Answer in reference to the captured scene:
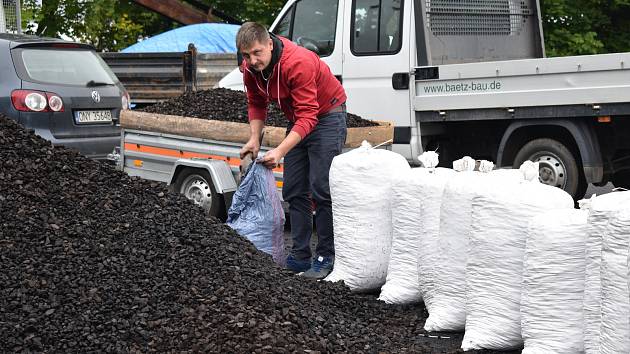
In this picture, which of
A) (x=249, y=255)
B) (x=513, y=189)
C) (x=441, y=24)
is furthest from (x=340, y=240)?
(x=441, y=24)

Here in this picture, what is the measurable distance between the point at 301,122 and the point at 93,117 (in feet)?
16.3

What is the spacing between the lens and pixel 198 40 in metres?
20.6

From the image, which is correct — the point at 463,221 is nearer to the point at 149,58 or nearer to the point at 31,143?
the point at 31,143

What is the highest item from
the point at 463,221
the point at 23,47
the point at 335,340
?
the point at 23,47

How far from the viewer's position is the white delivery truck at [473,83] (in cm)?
950

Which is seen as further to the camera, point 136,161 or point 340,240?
point 136,161

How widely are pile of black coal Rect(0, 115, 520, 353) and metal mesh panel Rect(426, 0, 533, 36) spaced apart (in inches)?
193

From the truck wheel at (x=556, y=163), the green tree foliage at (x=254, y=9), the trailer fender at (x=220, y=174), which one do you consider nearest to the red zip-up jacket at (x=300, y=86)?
the trailer fender at (x=220, y=174)

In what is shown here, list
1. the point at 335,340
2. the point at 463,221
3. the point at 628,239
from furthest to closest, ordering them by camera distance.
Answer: the point at 463,221
the point at 335,340
the point at 628,239

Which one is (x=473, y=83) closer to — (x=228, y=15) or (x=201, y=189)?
(x=201, y=189)

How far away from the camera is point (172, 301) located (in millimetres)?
5309

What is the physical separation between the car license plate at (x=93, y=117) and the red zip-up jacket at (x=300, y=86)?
4.19 meters

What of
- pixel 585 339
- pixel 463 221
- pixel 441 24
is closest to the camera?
pixel 585 339

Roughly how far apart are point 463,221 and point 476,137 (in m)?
5.30
